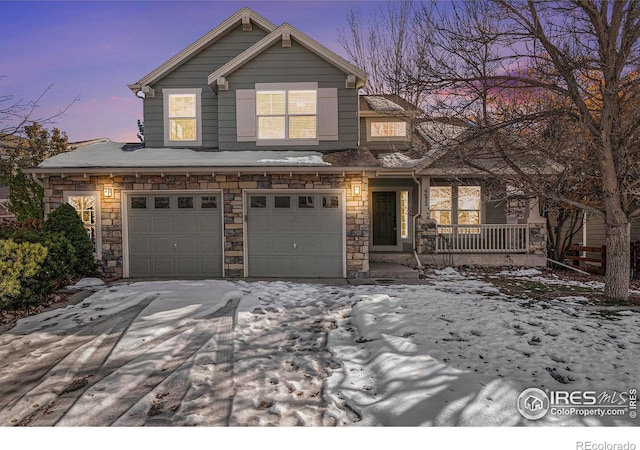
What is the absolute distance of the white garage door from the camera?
31.7 feet

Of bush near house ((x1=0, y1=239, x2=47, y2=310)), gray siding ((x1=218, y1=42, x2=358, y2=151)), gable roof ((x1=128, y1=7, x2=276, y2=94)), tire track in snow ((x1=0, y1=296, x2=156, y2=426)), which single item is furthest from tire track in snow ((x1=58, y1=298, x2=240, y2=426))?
gable roof ((x1=128, y1=7, x2=276, y2=94))

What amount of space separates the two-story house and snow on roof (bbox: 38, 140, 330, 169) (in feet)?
0.15

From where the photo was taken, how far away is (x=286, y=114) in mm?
10336

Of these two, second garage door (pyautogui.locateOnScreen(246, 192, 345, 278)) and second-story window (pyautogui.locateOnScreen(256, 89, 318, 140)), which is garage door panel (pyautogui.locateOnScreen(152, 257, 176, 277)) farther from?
second-story window (pyautogui.locateOnScreen(256, 89, 318, 140))

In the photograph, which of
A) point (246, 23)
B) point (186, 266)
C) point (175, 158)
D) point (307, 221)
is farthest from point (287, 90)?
point (186, 266)

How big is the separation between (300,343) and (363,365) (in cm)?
106

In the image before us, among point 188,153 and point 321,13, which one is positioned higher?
point 321,13

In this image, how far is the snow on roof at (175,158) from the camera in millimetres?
9117

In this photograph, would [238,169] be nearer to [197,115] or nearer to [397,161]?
[197,115]

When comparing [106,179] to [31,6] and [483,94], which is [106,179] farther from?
[483,94]

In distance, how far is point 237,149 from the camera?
10.3 metres
